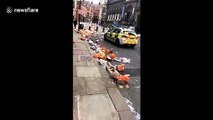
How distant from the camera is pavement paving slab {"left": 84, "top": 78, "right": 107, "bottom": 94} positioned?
3217mm

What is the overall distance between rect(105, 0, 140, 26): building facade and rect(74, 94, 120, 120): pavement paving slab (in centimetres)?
2624

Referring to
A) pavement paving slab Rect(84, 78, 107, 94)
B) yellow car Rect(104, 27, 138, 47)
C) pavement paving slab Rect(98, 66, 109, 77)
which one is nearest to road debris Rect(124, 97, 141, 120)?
pavement paving slab Rect(84, 78, 107, 94)

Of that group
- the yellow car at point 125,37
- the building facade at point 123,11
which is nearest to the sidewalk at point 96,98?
the yellow car at point 125,37

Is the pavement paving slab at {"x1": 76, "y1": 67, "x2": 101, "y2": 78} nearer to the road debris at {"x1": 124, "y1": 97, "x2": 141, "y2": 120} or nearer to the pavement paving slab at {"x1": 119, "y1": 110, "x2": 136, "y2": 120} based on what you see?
the road debris at {"x1": 124, "y1": 97, "x2": 141, "y2": 120}

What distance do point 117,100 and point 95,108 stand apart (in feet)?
1.92

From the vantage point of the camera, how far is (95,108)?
2.60m

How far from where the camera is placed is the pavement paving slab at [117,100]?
2766 millimetres

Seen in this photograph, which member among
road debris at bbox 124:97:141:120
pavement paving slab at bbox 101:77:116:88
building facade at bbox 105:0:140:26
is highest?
building facade at bbox 105:0:140:26

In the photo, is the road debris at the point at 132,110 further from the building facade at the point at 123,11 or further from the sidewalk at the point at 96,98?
the building facade at the point at 123,11
